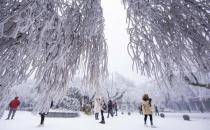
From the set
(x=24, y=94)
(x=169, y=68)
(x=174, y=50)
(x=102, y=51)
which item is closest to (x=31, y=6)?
(x=102, y=51)

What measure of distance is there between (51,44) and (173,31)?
157 cm

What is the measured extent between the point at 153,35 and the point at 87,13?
90 cm

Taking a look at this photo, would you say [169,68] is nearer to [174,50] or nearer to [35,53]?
[174,50]

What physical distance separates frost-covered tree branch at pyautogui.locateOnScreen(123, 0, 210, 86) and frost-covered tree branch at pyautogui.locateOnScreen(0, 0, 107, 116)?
49 centimetres

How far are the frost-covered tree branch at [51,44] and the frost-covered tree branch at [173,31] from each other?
0.49m

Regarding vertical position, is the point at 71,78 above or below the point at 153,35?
below

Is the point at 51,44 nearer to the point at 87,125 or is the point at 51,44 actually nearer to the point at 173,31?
the point at 173,31

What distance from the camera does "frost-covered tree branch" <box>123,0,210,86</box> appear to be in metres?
2.95

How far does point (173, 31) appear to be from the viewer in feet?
10.1

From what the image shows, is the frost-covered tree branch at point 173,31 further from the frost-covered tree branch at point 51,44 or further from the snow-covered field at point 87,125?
the snow-covered field at point 87,125

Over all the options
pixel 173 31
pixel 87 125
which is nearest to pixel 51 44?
pixel 173 31

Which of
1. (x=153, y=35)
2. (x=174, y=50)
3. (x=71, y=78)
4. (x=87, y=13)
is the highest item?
(x=87, y=13)

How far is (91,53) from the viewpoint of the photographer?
10.9 ft

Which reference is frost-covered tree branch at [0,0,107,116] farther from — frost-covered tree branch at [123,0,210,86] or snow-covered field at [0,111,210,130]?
snow-covered field at [0,111,210,130]
